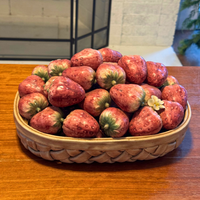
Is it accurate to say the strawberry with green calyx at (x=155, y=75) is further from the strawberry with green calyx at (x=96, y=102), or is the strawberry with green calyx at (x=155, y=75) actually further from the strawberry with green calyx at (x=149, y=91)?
the strawberry with green calyx at (x=96, y=102)

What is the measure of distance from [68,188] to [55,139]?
130mm

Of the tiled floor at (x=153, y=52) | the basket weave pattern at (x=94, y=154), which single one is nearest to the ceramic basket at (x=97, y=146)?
the basket weave pattern at (x=94, y=154)

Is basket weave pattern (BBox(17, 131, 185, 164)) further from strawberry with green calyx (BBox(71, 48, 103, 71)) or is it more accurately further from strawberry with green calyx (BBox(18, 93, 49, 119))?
strawberry with green calyx (BBox(71, 48, 103, 71))

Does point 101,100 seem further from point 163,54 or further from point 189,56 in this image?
point 189,56

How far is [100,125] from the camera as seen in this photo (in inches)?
28.4

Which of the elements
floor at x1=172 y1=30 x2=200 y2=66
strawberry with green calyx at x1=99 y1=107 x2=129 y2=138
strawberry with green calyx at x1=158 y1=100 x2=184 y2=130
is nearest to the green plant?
floor at x1=172 y1=30 x2=200 y2=66

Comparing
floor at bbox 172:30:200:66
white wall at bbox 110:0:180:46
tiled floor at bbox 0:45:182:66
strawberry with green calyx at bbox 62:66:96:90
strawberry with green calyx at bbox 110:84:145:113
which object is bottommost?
floor at bbox 172:30:200:66

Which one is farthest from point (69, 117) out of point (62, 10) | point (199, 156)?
point (62, 10)

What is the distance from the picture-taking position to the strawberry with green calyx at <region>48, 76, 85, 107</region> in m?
0.70

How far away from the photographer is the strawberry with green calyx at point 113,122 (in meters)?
0.68

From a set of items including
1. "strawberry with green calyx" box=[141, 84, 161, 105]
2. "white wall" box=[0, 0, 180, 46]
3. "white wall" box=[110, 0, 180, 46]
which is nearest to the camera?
"strawberry with green calyx" box=[141, 84, 161, 105]

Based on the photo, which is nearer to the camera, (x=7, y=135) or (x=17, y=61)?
A: (x=7, y=135)

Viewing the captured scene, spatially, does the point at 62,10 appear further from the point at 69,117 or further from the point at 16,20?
the point at 69,117

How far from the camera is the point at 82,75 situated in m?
0.75
